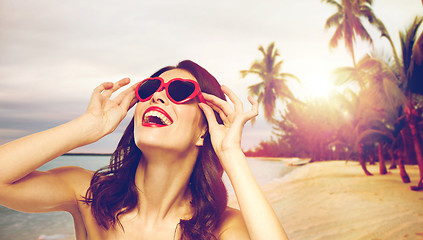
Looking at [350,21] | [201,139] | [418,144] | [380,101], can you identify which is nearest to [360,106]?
[380,101]

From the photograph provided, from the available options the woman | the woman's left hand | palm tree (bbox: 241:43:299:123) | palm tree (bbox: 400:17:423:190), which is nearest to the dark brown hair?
the woman

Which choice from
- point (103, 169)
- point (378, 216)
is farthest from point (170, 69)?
point (378, 216)

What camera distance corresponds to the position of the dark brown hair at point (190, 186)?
5.32 ft

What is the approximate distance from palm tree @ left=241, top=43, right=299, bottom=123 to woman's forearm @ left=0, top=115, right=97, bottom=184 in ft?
77.8

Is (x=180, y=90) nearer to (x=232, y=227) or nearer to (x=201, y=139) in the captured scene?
(x=201, y=139)

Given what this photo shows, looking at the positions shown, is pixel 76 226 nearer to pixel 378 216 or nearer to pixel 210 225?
pixel 210 225

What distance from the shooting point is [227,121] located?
1719mm

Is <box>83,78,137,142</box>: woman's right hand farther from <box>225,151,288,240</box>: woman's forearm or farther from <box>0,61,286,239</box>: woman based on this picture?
<box>225,151,288,240</box>: woman's forearm

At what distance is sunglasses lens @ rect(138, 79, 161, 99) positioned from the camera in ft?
5.70

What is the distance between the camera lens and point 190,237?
1.61 metres

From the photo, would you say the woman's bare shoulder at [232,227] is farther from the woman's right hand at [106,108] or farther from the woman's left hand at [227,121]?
the woman's right hand at [106,108]

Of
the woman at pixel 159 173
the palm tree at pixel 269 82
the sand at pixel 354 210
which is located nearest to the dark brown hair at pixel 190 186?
the woman at pixel 159 173

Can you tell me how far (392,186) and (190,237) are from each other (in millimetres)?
8497

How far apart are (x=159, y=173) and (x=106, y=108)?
1.57 feet
